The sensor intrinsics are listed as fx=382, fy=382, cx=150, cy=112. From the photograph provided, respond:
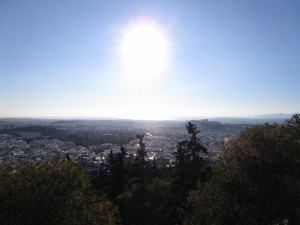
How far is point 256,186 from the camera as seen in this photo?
61.1 feet

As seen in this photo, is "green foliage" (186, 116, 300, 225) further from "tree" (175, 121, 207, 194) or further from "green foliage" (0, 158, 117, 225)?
"tree" (175, 121, 207, 194)

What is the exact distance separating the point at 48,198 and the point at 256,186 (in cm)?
980

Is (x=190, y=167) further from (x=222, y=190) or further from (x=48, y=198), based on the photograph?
(x=48, y=198)

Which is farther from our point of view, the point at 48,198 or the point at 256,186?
the point at 256,186

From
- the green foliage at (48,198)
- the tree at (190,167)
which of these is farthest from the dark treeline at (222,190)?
the tree at (190,167)

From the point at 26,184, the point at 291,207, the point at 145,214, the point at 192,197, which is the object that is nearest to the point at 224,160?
the point at 192,197

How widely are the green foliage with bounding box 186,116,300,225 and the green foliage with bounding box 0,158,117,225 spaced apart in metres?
5.28

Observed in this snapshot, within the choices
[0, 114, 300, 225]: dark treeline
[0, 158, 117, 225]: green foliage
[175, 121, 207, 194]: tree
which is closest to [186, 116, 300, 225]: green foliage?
[0, 114, 300, 225]: dark treeline

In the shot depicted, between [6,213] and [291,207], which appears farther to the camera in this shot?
[291,207]

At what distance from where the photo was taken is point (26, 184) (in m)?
16.1

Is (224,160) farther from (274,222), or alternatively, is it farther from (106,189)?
(106,189)

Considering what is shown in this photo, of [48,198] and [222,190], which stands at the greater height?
[48,198]

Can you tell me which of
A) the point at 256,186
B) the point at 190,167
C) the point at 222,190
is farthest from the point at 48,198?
the point at 190,167

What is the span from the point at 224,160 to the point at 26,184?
1095 cm
